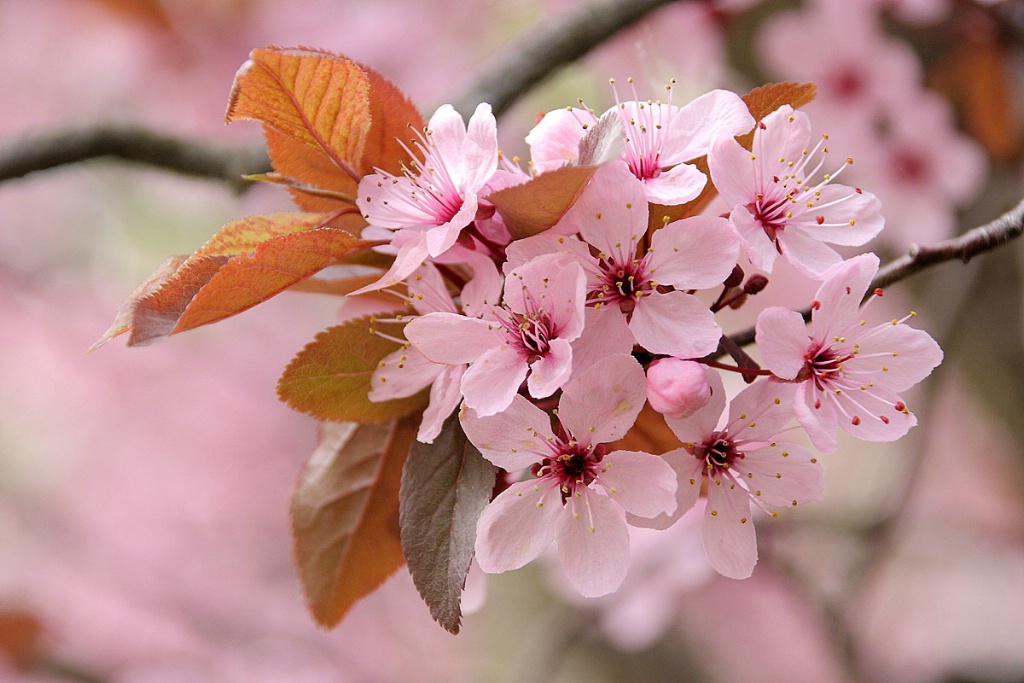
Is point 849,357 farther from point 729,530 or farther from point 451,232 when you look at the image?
point 451,232

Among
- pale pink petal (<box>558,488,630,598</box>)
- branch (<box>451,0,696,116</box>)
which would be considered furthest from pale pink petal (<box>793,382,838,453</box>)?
branch (<box>451,0,696,116</box>)

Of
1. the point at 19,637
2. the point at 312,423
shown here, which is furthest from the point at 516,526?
the point at 312,423

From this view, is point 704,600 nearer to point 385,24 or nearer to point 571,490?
point 385,24

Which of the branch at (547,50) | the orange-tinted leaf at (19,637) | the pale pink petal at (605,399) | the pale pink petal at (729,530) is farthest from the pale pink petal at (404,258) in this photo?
the orange-tinted leaf at (19,637)

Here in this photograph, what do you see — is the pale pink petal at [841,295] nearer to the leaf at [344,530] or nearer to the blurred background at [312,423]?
the leaf at [344,530]

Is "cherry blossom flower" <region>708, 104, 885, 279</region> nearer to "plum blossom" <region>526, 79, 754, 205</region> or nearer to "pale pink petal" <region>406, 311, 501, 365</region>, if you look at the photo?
"plum blossom" <region>526, 79, 754, 205</region>

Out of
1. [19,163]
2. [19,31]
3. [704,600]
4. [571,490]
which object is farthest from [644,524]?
[19,31]
